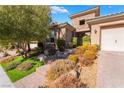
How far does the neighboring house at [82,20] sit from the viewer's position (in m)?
19.2

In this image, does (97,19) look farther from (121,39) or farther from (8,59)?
(8,59)

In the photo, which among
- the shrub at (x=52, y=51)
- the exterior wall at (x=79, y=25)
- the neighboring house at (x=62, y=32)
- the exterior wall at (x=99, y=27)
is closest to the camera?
the exterior wall at (x=99, y=27)

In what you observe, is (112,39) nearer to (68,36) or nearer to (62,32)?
(68,36)

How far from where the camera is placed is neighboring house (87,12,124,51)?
13.1 meters

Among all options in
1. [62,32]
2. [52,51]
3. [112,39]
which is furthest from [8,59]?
[112,39]

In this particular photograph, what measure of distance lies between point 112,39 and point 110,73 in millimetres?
5888

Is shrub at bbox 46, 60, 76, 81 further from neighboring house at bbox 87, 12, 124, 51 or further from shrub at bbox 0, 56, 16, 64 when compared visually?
shrub at bbox 0, 56, 16, 64

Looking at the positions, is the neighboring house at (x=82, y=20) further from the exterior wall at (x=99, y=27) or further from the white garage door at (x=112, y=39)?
the white garage door at (x=112, y=39)

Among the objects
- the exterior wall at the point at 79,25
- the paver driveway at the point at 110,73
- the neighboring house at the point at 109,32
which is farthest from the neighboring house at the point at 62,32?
the paver driveway at the point at 110,73

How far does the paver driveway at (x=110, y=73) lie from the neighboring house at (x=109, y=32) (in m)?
3.07

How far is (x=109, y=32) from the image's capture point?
45.6 feet

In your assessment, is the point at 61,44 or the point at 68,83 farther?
the point at 61,44
